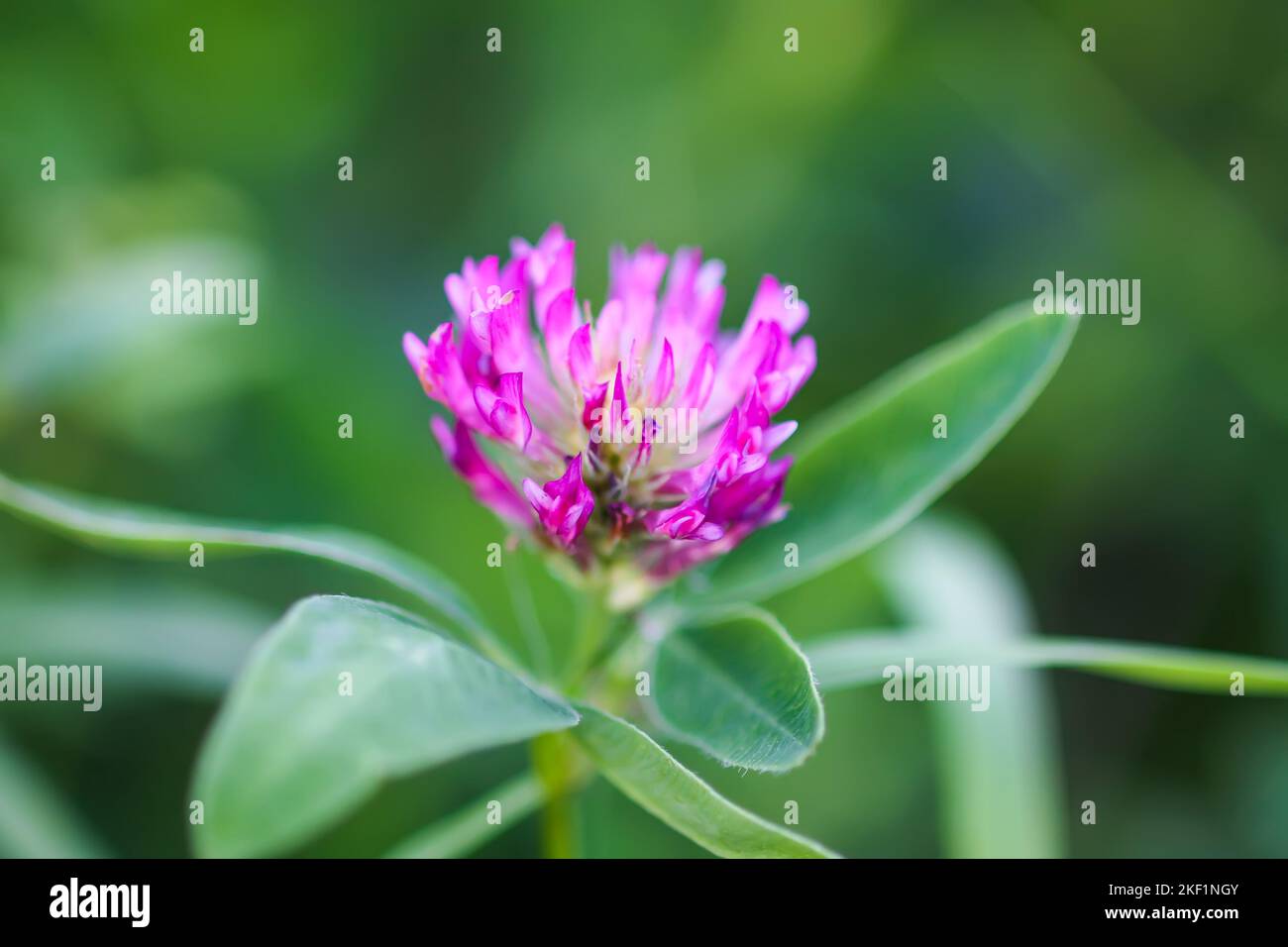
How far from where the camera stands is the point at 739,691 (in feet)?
5.82

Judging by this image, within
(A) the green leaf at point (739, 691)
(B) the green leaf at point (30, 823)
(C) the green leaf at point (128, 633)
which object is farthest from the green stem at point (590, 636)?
(B) the green leaf at point (30, 823)

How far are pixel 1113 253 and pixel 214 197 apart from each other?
2.82 m

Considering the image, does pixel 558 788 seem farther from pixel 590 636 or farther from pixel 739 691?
pixel 739 691

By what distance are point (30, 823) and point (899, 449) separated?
6.05 ft

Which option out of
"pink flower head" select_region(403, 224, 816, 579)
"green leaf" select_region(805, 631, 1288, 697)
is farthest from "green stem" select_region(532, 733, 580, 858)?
"green leaf" select_region(805, 631, 1288, 697)

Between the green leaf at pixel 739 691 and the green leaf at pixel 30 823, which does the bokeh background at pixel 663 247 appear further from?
the green leaf at pixel 739 691

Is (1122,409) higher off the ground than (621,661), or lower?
higher

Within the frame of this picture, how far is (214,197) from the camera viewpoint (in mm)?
3689

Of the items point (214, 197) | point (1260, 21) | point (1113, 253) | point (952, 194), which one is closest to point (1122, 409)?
point (1113, 253)

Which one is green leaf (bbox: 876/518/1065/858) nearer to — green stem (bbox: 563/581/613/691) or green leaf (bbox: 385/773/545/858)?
green stem (bbox: 563/581/613/691)

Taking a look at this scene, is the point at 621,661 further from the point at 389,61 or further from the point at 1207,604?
the point at 389,61

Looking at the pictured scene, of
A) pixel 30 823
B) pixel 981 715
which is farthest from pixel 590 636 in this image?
pixel 30 823

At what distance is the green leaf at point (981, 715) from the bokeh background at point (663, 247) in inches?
8.5

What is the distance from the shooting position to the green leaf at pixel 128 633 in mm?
2770
